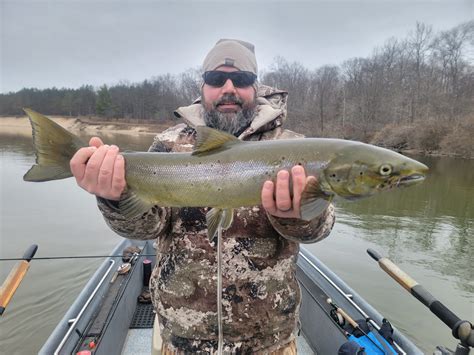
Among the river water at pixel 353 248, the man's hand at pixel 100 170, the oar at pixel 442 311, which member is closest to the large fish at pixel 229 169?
the man's hand at pixel 100 170

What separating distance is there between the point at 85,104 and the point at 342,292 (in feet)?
327

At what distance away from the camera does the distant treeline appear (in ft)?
121

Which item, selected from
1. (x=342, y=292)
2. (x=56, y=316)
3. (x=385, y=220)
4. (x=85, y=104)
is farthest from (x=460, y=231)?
(x=85, y=104)

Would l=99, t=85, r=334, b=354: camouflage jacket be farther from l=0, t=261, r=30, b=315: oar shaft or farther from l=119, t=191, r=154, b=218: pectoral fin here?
Result: l=0, t=261, r=30, b=315: oar shaft

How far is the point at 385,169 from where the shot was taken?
2248 millimetres

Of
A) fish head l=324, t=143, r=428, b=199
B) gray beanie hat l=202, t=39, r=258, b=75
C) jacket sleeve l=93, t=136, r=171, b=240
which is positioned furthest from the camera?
gray beanie hat l=202, t=39, r=258, b=75

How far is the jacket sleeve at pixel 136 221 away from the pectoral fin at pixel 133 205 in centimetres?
2

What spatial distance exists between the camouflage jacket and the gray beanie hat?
128 centimetres

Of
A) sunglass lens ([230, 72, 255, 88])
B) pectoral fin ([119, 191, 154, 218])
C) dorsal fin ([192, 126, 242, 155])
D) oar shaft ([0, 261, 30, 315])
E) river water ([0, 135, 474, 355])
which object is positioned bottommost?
river water ([0, 135, 474, 355])

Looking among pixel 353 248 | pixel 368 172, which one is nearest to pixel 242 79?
pixel 368 172

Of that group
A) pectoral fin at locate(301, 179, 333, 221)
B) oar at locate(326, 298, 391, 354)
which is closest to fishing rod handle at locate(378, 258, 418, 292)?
oar at locate(326, 298, 391, 354)

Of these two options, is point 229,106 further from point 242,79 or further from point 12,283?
point 12,283

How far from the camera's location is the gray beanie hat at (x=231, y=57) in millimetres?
3113

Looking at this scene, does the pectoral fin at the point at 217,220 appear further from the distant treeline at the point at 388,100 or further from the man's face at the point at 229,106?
the distant treeline at the point at 388,100
